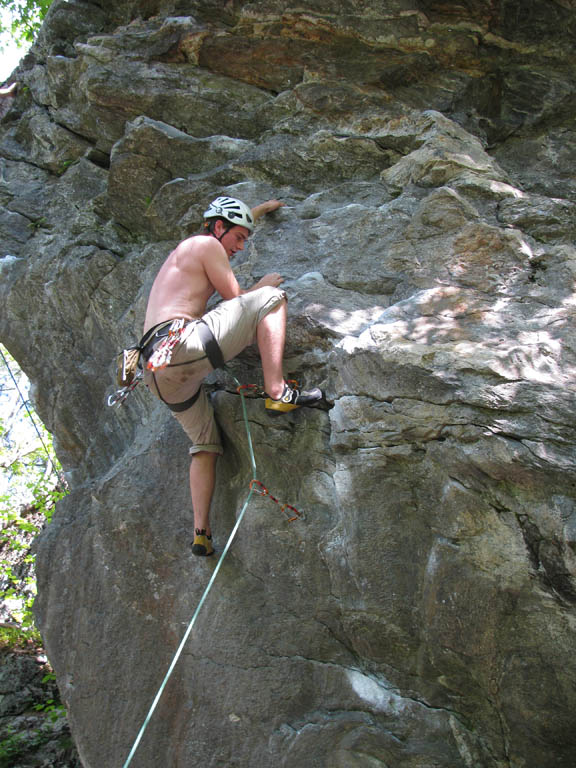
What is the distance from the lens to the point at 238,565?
4238 millimetres

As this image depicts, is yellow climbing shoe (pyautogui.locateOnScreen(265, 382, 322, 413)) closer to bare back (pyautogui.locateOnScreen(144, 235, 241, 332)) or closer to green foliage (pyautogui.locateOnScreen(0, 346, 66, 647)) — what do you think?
bare back (pyautogui.locateOnScreen(144, 235, 241, 332))

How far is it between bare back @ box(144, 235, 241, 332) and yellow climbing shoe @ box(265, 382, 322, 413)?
0.81 m

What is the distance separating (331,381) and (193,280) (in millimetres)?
1208

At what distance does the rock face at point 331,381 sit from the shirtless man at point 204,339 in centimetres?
23

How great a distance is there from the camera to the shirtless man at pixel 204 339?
400 centimetres

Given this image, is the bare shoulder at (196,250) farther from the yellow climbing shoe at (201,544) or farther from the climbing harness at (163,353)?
Result: the yellow climbing shoe at (201,544)

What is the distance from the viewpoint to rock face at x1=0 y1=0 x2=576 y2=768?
3.35m

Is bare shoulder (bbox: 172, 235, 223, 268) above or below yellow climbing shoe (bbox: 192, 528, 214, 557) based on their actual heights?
above

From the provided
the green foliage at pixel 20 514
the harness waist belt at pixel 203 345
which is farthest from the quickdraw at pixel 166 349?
the green foliage at pixel 20 514

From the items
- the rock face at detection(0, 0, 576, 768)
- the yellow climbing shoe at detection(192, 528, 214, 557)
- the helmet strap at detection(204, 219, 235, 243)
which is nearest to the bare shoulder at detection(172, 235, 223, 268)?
the helmet strap at detection(204, 219, 235, 243)

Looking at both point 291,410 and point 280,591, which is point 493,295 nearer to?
point 291,410

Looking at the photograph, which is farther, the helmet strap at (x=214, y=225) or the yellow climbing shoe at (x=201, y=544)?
the helmet strap at (x=214, y=225)

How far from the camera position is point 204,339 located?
3.97 metres

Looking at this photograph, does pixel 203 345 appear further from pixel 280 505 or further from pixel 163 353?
pixel 280 505
